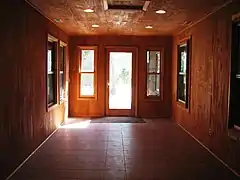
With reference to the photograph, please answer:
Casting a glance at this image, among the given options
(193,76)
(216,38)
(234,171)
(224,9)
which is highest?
(224,9)

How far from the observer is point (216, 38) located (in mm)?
5160

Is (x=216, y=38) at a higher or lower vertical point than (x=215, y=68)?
A: higher

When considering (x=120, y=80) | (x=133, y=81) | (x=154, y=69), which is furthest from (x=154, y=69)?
(x=120, y=80)

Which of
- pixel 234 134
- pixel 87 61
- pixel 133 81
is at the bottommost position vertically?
pixel 234 134

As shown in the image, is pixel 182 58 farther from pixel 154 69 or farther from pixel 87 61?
pixel 87 61

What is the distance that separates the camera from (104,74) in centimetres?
933

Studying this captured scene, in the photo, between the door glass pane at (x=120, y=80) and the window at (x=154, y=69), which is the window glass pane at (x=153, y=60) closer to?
the window at (x=154, y=69)

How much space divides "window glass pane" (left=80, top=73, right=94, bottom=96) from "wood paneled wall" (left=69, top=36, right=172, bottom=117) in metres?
0.18

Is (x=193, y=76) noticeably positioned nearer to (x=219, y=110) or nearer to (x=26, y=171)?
(x=219, y=110)

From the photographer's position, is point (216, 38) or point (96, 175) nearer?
point (96, 175)

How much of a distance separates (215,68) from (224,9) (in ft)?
3.01

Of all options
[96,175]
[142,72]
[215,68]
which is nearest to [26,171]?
[96,175]

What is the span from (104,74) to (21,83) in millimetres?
4937

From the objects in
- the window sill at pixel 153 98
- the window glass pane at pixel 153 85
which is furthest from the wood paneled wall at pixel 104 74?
the window glass pane at pixel 153 85
